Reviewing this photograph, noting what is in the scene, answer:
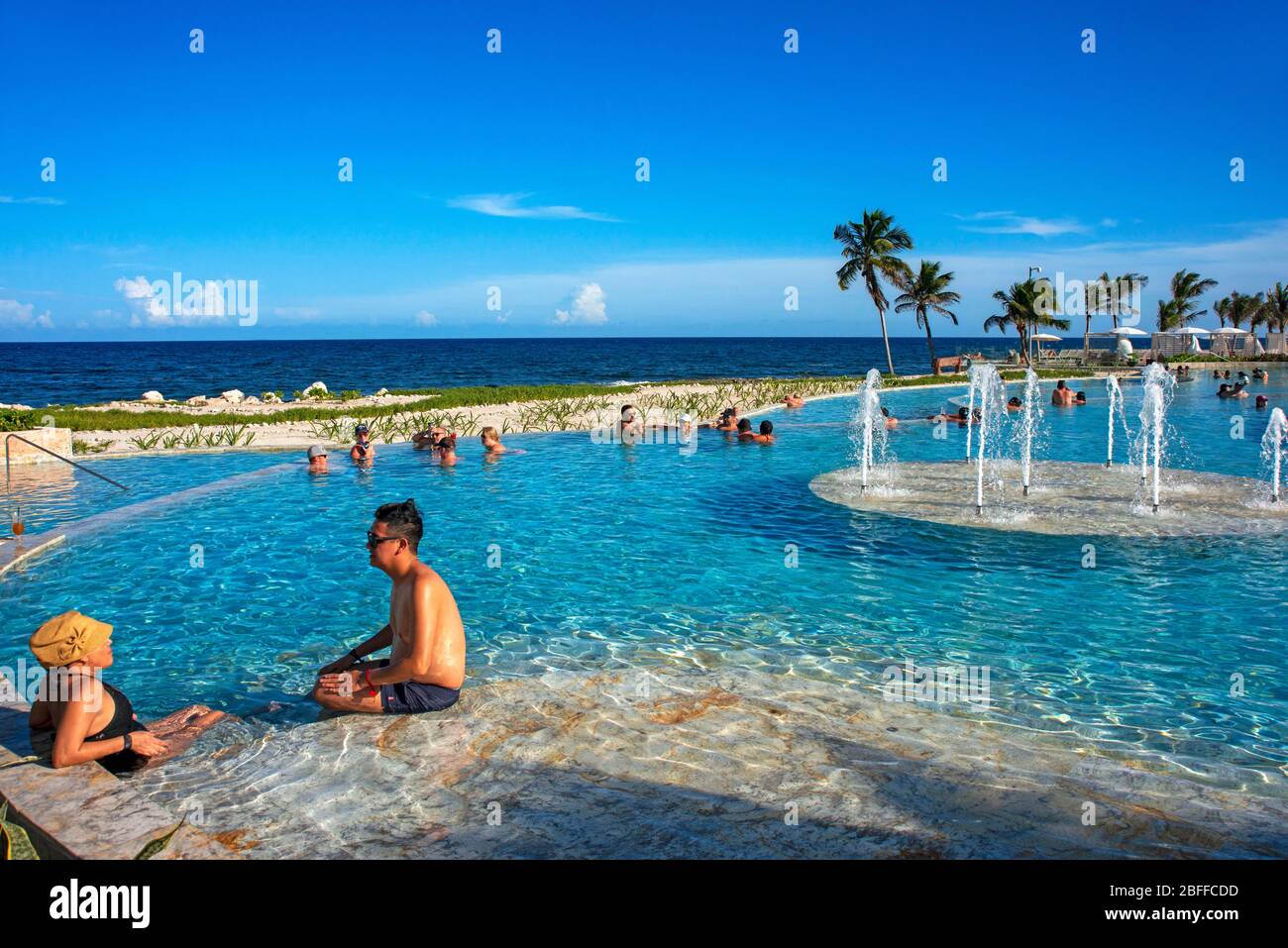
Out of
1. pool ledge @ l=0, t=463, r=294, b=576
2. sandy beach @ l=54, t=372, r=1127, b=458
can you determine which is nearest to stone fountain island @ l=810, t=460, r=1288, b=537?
sandy beach @ l=54, t=372, r=1127, b=458

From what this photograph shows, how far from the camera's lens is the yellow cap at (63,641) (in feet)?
18.3

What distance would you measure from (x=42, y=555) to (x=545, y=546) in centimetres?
704

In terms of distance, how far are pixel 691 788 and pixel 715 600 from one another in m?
5.10

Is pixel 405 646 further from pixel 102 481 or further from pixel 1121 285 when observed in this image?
pixel 1121 285

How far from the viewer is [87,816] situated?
486 cm

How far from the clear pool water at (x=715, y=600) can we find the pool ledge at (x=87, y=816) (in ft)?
7.09

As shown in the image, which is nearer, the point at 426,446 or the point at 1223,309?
the point at 426,446

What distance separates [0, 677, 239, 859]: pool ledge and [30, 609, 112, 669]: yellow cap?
644 mm

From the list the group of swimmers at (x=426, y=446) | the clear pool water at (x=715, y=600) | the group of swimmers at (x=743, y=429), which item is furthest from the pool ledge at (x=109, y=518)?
the group of swimmers at (x=743, y=429)

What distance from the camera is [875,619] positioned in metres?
10.0

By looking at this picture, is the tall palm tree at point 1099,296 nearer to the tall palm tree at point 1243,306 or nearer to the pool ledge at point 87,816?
the tall palm tree at point 1243,306

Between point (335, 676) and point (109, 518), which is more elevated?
point (109, 518)

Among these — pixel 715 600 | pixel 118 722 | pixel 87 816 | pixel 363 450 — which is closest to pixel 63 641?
pixel 118 722
